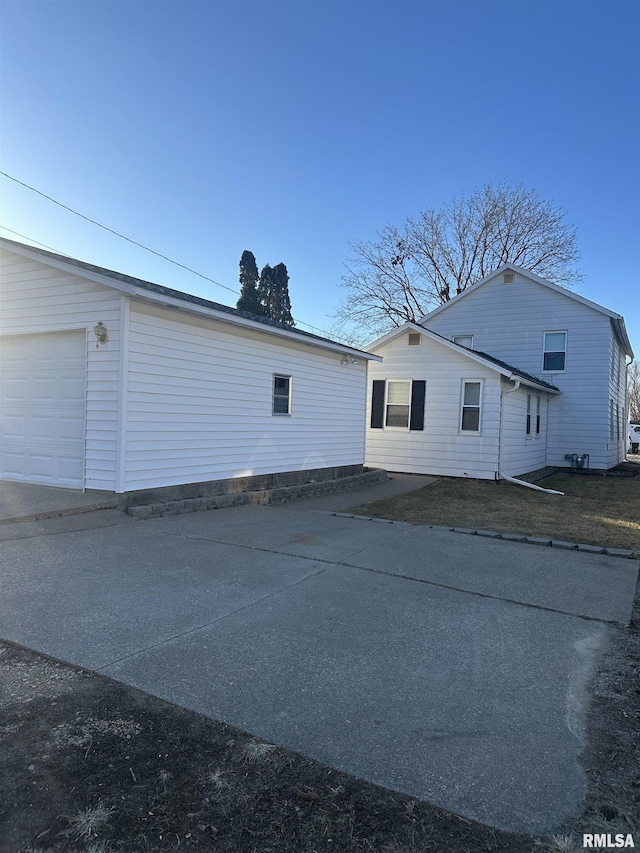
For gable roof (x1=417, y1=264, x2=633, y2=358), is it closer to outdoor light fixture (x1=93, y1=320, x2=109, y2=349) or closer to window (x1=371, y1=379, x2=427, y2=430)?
window (x1=371, y1=379, x2=427, y2=430)

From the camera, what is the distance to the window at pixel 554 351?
17.8m

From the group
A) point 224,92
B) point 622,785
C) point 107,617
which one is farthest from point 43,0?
point 622,785

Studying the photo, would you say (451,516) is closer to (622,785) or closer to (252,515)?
(252,515)

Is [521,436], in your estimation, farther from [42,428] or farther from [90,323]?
[42,428]

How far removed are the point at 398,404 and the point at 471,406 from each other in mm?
2218

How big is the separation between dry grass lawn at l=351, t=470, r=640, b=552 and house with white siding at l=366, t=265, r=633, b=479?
1.35 meters

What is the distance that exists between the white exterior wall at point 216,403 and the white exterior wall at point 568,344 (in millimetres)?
8064

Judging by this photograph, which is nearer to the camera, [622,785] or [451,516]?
[622,785]

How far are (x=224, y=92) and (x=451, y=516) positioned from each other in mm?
11947

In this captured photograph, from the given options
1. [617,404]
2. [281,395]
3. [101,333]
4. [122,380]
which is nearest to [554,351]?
[617,404]

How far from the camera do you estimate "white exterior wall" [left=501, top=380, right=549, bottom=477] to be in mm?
14555

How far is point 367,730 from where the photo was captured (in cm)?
263

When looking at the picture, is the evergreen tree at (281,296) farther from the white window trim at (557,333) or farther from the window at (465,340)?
the white window trim at (557,333)

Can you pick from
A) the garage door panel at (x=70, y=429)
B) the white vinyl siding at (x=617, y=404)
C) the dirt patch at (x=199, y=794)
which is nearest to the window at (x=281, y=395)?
the garage door panel at (x=70, y=429)
